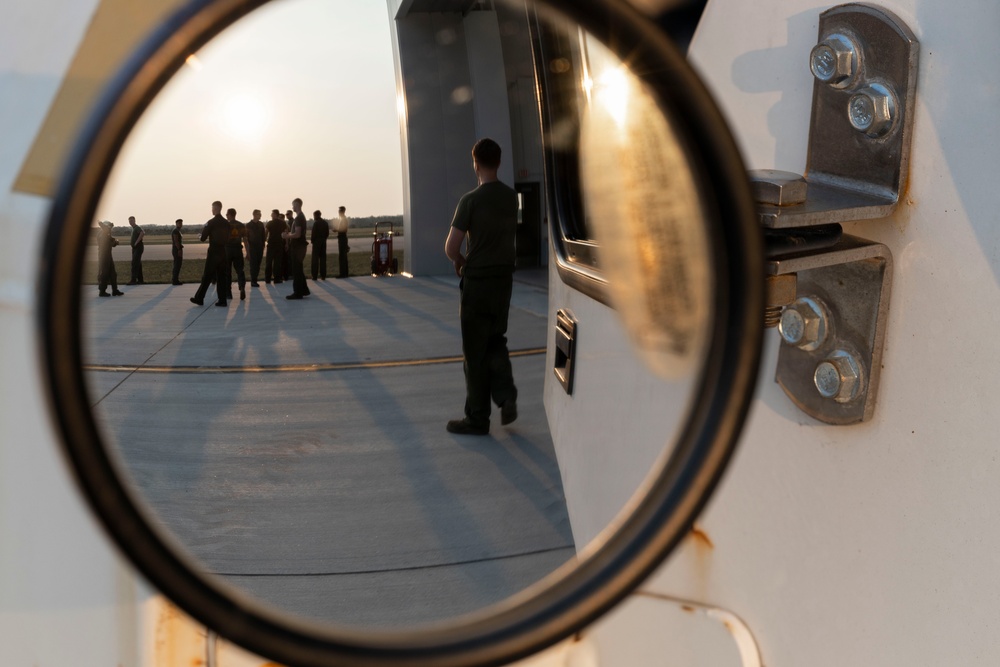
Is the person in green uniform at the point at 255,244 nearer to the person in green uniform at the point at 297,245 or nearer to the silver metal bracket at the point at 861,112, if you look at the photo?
the person in green uniform at the point at 297,245

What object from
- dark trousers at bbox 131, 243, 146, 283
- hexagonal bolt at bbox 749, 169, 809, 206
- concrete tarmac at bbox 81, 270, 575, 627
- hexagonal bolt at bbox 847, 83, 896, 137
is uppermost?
hexagonal bolt at bbox 847, 83, 896, 137

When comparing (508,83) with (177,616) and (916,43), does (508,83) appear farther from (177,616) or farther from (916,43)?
(177,616)

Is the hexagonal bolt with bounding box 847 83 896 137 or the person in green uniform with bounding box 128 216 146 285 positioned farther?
the hexagonal bolt with bounding box 847 83 896 137

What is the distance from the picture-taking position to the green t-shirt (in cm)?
79

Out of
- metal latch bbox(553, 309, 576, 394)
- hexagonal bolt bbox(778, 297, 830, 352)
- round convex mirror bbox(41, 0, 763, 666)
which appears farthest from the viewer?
metal latch bbox(553, 309, 576, 394)

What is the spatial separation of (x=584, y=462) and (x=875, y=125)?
2.13 ft

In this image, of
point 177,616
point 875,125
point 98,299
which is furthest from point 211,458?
point 875,125

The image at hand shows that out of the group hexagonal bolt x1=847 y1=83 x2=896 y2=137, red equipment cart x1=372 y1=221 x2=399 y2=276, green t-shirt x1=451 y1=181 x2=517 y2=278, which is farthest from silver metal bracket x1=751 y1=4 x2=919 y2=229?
red equipment cart x1=372 y1=221 x2=399 y2=276

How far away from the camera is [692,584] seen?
3.41 feet

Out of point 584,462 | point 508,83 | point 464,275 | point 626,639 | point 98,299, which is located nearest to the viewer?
point 98,299

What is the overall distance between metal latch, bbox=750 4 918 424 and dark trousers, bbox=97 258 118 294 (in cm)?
47

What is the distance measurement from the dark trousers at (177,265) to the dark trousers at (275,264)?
0.06 metres

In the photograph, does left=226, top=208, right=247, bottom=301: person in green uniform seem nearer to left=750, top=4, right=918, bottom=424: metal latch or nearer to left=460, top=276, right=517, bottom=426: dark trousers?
left=460, top=276, right=517, bottom=426: dark trousers

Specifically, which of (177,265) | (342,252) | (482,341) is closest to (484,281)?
(482,341)
